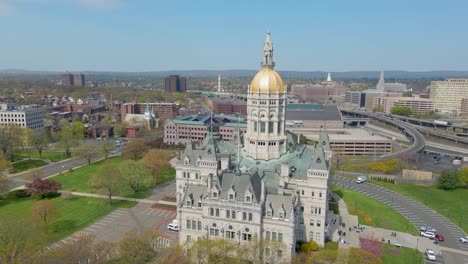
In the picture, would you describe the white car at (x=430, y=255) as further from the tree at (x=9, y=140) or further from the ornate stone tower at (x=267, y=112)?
the tree at (x=9, y=140)

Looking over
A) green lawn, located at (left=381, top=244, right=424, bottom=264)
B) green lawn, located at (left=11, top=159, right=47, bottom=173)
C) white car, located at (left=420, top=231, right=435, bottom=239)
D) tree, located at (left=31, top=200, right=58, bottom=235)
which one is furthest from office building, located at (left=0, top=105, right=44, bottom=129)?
white car, located at (left=420, top=231, right=435, bottom=239)

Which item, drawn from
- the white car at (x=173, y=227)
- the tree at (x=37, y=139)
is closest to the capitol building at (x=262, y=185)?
the white car at (x=173, y=227)

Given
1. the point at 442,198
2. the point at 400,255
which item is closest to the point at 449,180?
the point at 442,198

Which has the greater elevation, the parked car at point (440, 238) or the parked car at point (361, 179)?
the parked car at point (361, 179)

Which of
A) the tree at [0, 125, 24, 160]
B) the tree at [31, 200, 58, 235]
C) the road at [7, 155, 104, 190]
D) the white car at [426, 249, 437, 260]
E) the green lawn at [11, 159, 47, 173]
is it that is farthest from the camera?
the tree at [0, 125, 24, 160]

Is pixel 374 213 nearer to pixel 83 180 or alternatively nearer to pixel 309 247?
pixel 309 247

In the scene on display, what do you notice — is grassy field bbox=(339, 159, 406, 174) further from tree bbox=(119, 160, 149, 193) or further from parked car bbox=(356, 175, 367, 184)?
tree bbox=(119, 160, 149, 193)

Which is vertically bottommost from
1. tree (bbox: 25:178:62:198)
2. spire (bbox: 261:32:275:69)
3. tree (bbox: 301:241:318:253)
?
tree (bbox: 301:241:318:253)
